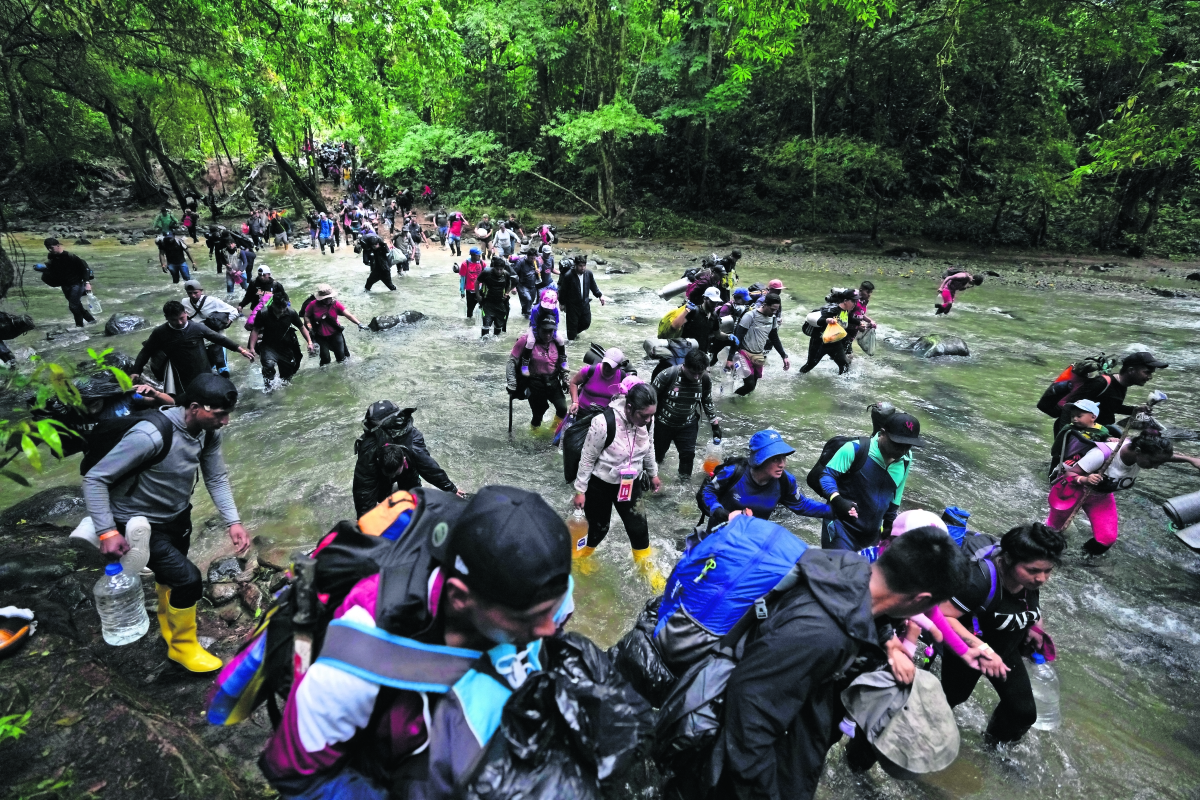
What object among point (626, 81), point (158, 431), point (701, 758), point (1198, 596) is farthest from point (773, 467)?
point (626, 81)

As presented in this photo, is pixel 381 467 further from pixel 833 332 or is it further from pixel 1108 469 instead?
pixel 833 332

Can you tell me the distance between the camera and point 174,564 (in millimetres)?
3422

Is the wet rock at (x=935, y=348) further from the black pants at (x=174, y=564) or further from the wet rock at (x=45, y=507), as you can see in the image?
the wet rock at (x=45, y=507)

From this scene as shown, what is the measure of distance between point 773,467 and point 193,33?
29.2 ft

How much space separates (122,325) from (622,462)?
12144 mm

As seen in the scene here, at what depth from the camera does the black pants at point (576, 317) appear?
1087 cm

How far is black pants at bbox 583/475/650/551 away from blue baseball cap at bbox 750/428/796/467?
1035 mm

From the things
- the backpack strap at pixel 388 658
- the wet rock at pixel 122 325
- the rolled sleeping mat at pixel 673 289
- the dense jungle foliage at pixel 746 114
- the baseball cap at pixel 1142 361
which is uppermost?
the dense jungle foliage at pixel 746 114

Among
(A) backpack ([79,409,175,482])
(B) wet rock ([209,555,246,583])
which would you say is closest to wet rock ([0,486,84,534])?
(B) wet rock ([209,555,246,583])

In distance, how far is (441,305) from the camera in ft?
47.5

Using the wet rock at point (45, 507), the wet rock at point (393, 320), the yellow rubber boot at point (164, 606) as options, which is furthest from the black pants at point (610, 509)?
the wet rock at point (393, 320)

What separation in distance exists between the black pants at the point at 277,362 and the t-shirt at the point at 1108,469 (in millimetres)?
9939

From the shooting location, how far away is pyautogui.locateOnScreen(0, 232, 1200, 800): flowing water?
12.2ft

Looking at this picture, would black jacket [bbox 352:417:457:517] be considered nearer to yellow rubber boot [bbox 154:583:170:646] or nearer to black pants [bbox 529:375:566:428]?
yellow rubber boot [bbox 154:583:170:646]
